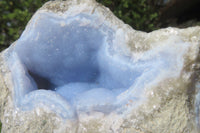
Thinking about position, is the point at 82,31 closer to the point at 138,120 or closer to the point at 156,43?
the point at 156,43

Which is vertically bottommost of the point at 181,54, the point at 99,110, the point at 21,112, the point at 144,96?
the point at 21,112

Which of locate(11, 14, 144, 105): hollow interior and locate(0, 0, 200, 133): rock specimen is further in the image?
locate(11, 14, 144, 105): hollow interior

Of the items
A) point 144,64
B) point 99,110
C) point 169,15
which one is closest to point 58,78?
point 99,110

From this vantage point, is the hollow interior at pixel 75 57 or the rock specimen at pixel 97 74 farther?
the hollow interior at pixel 75 57

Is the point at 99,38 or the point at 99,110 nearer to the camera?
the point at 99,110

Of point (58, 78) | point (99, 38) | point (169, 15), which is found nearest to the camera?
point (99, 38)

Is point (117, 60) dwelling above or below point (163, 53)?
below

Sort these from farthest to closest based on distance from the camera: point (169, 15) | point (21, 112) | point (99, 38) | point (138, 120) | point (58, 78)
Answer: point (169, 15), point (58, 78), point (99, 38), point (21, 112), point (138, 120)
